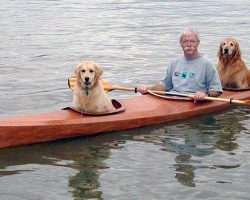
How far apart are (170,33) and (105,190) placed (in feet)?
47.5

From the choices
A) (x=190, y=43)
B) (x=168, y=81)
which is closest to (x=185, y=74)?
(x=168, y=81)

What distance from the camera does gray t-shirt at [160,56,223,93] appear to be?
31.9ft

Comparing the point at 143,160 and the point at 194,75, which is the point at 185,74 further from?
the point at 143,160

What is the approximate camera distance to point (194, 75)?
9.79m

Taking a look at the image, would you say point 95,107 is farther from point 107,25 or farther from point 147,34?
point 107,25

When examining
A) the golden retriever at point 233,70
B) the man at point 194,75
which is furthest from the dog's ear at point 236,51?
the man at point 194,75

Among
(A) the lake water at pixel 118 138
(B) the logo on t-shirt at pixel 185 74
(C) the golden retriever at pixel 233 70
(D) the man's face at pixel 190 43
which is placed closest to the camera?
(A) the lake water at pixel 118 138

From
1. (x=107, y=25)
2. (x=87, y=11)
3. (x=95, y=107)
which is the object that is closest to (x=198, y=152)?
(x=95, y=107)

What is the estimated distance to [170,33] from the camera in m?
21.0

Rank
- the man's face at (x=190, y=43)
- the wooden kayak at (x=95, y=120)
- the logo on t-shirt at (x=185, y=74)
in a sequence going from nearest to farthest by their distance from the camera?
the wooden kayak at (x=95, y=120) → the man's face at (x=190, y=43) → the logo on t-shirt at (x=185, y=74)

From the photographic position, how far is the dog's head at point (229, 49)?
10852 millimetres

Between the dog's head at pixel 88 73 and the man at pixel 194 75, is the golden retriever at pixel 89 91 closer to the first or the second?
the dog's head at pixel 88 73

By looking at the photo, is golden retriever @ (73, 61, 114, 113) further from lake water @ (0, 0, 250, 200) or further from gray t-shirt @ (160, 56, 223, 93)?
gray t-shirt @ (160, 56, 223, 93)

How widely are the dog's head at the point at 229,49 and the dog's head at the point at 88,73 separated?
2.99 metres
